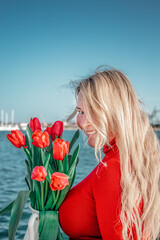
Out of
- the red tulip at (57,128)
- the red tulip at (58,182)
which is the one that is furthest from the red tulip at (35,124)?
the red tulip at (58,182)

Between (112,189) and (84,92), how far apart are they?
1.28 ft

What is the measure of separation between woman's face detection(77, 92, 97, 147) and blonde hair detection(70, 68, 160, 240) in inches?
1.6

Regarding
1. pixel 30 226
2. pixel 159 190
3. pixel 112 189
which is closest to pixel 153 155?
pixel 159 190

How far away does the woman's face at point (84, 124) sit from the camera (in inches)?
45.3

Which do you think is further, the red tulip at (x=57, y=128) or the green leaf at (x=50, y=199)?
the red tulip at (x=57, y=128)

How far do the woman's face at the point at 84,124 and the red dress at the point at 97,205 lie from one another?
2.9 inches

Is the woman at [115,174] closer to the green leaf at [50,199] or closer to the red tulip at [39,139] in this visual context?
the green leaf at [50,199]

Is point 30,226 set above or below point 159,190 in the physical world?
below

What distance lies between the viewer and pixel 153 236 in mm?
1225

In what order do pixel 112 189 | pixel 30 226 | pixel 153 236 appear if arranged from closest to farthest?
1. pixel 112 189
2. pixel 30 226
3. pixel 153 236

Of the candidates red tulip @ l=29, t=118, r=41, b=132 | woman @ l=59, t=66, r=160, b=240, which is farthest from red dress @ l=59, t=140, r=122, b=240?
red tulip @ l=29, t=118, r=41, b=132

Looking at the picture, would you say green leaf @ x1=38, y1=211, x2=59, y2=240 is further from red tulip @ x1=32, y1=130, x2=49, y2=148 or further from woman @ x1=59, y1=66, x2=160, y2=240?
red tulip @ x1=32, y1=130, x2=49, y2=148

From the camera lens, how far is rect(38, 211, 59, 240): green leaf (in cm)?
111

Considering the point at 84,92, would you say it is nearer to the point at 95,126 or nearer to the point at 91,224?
the point at 95,126
